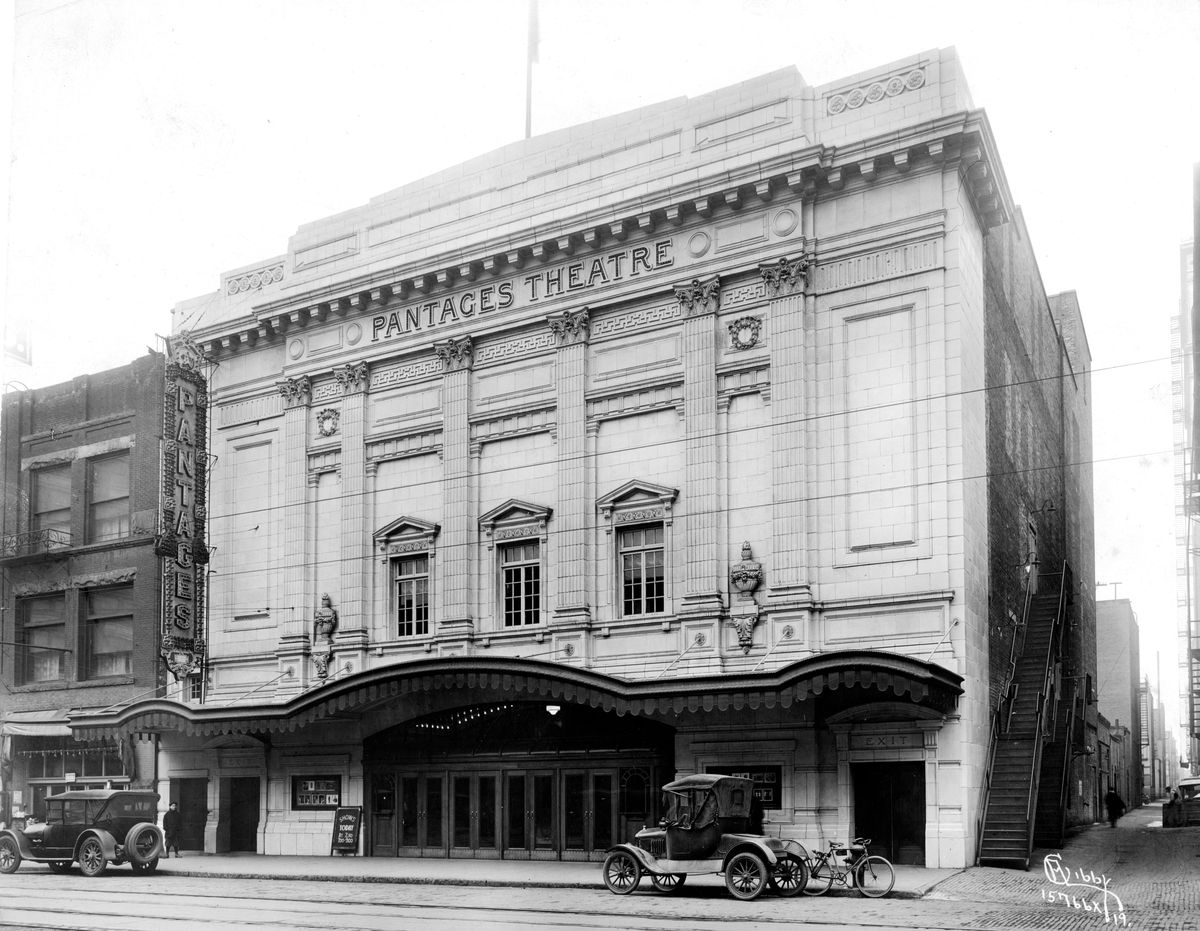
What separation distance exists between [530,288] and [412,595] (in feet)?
23.7

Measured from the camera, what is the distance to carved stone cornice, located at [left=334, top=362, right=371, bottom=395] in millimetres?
29781

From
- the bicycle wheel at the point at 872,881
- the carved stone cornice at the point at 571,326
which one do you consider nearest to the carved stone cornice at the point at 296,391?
the carved stone cornice at the point at 571,326

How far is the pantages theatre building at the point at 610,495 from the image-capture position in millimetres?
23078

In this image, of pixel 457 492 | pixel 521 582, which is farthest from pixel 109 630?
pixel 521 582

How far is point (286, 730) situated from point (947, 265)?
16108mm

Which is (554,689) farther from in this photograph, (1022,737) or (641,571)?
(1022,737)

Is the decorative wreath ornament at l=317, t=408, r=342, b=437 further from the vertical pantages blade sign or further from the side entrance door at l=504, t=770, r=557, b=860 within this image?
the side entrance door at l=504, t=770, r=557, b=860

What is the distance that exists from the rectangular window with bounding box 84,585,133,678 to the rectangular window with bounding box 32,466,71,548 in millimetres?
2004

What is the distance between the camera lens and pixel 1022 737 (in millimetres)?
25062

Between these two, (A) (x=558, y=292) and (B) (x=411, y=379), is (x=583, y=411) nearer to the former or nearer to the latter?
(A) (x=558, y=292)

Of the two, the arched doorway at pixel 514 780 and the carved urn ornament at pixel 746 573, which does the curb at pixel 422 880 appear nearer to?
the arched doorway at pixel 514 780

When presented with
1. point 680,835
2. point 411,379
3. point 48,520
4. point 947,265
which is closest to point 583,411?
point 411,379

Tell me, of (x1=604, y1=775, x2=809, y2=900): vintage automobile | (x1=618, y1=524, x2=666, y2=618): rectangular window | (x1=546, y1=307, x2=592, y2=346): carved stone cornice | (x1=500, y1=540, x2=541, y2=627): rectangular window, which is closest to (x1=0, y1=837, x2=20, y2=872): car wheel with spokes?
(x1=500, y1=540, x2=541, y2=627): rectangular window

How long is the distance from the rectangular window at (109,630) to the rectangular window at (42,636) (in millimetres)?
873
